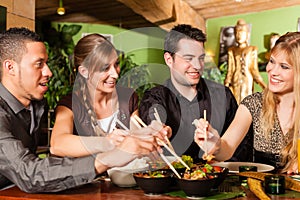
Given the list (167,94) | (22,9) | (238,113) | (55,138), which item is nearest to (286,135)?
(238,113)

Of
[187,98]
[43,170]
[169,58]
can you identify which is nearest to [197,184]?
[43,170]

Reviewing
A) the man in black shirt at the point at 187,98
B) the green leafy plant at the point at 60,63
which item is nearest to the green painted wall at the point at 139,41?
the green leafy plant at the point at 60,63

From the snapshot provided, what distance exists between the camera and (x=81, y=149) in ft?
6.93

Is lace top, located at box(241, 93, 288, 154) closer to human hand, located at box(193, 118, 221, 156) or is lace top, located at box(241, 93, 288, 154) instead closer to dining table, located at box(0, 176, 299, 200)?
human hand, located at box(193, 118, 221, 156)

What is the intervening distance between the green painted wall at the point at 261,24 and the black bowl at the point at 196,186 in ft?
16.4

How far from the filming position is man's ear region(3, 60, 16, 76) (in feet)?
6.33

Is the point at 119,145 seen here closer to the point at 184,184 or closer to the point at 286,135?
the point at 184,184

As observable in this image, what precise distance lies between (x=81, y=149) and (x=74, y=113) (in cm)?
24

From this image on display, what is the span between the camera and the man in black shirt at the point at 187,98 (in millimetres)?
2770

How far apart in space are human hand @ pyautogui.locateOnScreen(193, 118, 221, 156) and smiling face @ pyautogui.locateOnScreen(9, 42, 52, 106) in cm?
71

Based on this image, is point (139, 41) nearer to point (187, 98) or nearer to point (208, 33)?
point (208, 33)

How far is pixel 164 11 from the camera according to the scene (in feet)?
15.2

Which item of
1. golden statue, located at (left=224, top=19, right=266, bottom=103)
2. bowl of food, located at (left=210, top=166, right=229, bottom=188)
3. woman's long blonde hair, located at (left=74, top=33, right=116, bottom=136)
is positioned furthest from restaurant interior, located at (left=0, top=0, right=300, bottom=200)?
bowl of food, located at (left=210, top=166, right=229, bottom=188)

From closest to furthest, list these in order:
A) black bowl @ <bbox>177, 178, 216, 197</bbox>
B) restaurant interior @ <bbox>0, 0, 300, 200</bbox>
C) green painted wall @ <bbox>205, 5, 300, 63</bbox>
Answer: black bowl @ <bbox>177, 178, 216, 197</bbox> → restaurant interior @ <bbox>0, 0, 300, 200</bbox> → green painted wall @ <bbox>205, 5, 300, 63</bbox>
